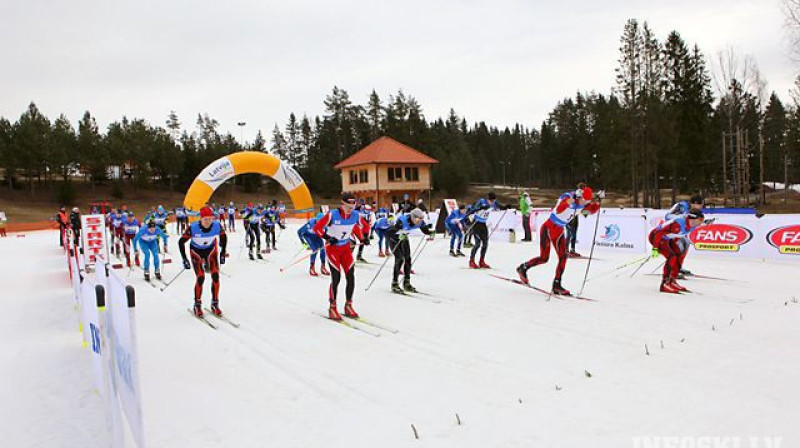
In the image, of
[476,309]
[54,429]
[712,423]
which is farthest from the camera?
[476,309]

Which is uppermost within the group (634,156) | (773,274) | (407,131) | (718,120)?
(407,131)

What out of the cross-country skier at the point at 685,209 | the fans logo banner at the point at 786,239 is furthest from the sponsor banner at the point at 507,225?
the cross-country skier at the point at 685,209

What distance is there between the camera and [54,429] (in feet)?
14.5

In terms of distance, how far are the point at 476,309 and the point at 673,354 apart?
11.1 feet

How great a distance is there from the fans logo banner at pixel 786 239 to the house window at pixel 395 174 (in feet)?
135

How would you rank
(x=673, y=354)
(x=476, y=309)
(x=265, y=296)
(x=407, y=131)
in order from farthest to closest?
(x=407, y=131)
(x=265, y=296)
(x=476, y=309)
(x=673, y=354)

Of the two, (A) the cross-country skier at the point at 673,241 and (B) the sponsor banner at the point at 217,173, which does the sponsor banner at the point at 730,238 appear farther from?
(B) the sponsor banner at the point at 217,173

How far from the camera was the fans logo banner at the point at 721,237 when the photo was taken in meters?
13.7

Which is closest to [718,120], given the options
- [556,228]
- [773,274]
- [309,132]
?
[773,274]

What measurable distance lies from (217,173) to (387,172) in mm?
34606

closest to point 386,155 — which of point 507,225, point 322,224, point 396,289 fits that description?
point 507,225

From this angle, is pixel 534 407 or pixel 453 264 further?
pixel 453 264

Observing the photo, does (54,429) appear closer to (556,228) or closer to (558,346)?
(558,346)

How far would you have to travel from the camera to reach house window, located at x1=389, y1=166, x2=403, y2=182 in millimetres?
52656
